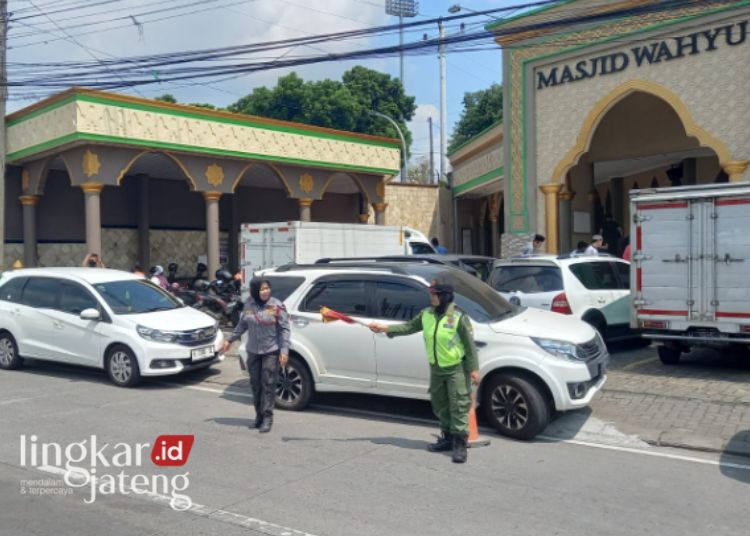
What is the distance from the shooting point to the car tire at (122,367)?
9.77 meters

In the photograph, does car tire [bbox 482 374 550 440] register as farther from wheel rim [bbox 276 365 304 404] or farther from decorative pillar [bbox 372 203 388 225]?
decorative pillar [bbox 372 203 388 225]

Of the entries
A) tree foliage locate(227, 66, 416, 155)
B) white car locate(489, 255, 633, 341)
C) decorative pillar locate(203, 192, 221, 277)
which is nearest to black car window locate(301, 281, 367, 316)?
white car locate(489, 255, 633, 341)

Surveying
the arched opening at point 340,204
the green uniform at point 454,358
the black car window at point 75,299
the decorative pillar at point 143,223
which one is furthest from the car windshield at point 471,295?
the arched opening at point 340,204

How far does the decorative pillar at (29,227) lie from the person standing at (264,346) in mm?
14748

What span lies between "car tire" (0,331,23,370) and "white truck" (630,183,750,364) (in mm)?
9402

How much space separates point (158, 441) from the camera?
705cm

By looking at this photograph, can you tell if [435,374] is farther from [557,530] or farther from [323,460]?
[557,530]

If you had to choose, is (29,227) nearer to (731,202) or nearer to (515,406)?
(515,406)

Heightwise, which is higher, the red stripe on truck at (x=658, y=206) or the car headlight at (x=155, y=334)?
the red stripe on truck at (x=658, y=206)

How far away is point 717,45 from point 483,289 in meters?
9.79

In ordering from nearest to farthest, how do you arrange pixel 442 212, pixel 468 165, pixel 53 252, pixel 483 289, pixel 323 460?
1. pixel 323 460
2. pixel 483 289
3. pixel 53 252
4. pixel 468 165
5. pixel 442 212

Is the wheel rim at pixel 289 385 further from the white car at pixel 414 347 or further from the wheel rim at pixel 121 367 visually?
the wheel rim at pixel 121 367

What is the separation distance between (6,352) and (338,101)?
35069mm

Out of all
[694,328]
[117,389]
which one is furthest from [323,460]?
[694,328]
